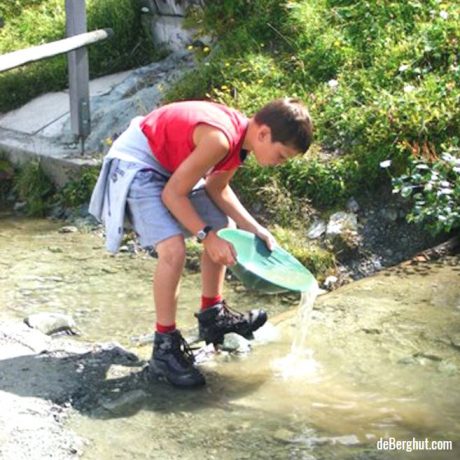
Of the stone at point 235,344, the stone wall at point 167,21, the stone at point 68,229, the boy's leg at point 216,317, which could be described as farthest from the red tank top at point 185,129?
the stone wall at point 167,21

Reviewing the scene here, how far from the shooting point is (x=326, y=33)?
724cm

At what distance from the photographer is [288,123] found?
3.89 meters

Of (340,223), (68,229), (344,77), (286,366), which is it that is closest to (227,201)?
(286,366)

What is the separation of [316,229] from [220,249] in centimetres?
204

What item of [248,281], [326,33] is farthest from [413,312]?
[326,33]

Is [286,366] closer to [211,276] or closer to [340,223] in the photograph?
[211,276]

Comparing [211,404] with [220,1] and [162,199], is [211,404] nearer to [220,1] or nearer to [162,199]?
[162,199]

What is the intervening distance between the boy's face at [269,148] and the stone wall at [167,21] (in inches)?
174

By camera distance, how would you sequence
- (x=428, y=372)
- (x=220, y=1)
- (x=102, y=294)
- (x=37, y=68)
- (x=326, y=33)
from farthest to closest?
(x=37, y=68) < (x=220, y=1) < (x=326, y=33) < (x=102, y=294) < (x=428, y=372)

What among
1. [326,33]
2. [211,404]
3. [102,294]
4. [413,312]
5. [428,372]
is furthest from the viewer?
[326,33]

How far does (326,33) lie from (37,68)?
272 cm

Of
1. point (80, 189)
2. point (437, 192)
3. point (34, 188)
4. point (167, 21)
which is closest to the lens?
point (437, 192)

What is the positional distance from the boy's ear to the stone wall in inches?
174

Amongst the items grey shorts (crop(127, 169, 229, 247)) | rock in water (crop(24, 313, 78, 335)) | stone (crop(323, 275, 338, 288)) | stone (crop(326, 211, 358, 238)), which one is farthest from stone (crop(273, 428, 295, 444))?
stone (crop(326, 211, 358, 238))
